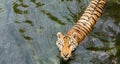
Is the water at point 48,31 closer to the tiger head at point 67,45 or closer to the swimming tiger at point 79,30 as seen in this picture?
the swimming tiger at point 79,30

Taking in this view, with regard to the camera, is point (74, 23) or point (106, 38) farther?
point (74, 23)

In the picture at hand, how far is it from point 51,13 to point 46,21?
1.79 ft

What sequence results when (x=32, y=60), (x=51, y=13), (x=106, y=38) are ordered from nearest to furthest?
(x=32, y=60), (x=106, y=38), (x=51, y=13)

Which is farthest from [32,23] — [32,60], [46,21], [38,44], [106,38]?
[106,38]

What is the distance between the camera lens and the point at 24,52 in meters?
10.2

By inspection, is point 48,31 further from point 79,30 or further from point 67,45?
point 67,45

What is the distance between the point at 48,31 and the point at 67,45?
6.15 ft

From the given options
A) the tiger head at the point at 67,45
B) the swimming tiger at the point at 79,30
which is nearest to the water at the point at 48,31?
the swimming tiger at the point at 79,30

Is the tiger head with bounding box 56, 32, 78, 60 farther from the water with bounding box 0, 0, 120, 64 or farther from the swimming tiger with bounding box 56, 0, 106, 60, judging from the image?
the water with bounding box 0, 0, 120, 64

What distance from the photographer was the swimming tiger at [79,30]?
9.39 metres

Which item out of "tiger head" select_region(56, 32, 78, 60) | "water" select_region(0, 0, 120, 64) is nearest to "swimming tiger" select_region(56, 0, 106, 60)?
"tiger head" select_region(56, 32, 78, 60)

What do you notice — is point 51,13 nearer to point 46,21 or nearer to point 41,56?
point 46,21

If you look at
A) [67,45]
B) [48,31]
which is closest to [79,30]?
[67,45]

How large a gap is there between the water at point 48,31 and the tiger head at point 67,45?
36cm
